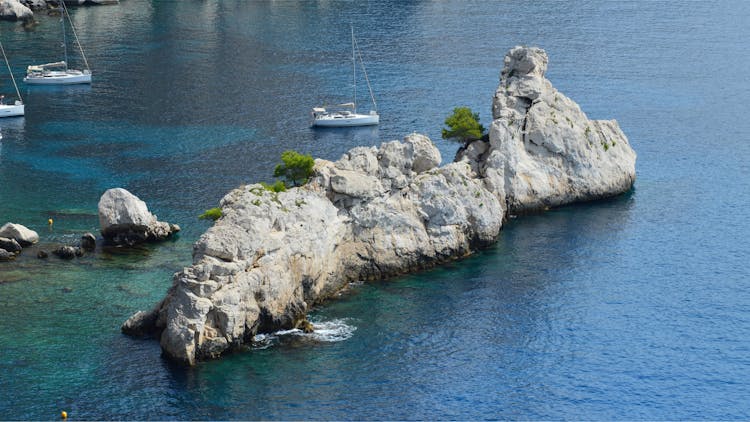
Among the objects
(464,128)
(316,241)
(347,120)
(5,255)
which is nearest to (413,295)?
(316,241)

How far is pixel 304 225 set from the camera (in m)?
104

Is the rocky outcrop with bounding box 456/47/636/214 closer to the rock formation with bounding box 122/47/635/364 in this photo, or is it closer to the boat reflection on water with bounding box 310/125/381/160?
the rock formation with bounding box 122/47/635/364

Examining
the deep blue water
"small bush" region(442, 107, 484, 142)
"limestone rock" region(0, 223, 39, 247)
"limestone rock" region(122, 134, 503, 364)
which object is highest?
→ "small bush" region(442, 107, 484, 142)

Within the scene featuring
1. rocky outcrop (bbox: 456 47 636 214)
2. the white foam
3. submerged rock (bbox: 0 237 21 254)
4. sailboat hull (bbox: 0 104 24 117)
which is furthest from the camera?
sailboat hull (bbox: 0 104 24 117)

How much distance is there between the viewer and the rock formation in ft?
307

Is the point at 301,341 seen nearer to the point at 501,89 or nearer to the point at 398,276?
the point at 398,276

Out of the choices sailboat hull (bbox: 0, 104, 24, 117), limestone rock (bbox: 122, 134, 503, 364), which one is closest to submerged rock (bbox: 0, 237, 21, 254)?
limestone rock (bbox: 122, 134, 503, 364)

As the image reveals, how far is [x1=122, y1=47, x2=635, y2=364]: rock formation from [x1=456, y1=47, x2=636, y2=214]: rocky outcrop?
160 mm

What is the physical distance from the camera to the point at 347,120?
16575 centimetres

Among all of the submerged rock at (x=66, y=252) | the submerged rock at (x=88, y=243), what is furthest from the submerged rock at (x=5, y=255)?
the submerged rock at (x=88, y=243)

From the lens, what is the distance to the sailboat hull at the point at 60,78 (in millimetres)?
189750

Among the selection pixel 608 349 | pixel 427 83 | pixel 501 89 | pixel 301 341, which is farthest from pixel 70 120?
pixel 608 349

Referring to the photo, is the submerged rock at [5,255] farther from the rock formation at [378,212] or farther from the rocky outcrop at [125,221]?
the rock formation at [378,212]

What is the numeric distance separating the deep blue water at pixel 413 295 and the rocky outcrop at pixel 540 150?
2649 mm
